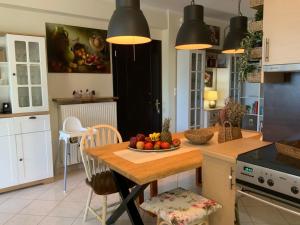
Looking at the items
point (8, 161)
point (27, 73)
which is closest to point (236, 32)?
point (27, 73)

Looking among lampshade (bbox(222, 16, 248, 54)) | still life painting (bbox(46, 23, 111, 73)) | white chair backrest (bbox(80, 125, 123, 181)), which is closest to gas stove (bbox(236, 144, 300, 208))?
white chair backrest (bbox(80, 125, 123, 181))

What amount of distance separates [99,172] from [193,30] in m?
1.71

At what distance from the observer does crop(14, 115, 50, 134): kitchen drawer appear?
3076 mm

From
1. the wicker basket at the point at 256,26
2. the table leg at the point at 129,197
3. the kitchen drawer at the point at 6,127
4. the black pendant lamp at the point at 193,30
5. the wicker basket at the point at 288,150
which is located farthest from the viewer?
the kitchen drawer at the point at 6,127

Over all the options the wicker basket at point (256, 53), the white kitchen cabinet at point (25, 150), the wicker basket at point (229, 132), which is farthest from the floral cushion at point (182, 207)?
the white kitchen cabinet at point (25, 150)

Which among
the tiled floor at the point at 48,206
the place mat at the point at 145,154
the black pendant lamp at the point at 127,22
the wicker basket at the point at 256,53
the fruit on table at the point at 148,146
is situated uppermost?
the black pendant lamp at the point at 127,22

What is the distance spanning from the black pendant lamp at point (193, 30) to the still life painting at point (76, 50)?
1635 millimetres

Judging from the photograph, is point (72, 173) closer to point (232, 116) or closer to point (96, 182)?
point (96, 182)

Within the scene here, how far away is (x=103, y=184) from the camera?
222 cm

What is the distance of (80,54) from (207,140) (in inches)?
93.1

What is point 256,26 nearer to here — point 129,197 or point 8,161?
point 129,197

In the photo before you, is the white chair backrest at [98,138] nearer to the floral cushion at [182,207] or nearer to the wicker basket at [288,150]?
the floral cushion at [182,207]

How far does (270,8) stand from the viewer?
1.62 metres

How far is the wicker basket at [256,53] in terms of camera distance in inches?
73.5
